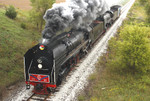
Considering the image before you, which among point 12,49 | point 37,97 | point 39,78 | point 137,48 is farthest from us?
point 12,49

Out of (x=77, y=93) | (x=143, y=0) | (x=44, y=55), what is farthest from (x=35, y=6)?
(x=143, y=0)

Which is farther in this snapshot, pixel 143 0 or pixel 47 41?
pixel 143 0

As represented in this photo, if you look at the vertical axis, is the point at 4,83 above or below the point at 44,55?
below

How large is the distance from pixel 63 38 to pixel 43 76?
3.24 m

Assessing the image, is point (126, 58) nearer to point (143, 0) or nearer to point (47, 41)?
point (47, 41)

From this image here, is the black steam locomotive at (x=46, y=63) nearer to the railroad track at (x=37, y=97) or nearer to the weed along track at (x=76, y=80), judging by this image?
the railroad track at (x=37, y=97)

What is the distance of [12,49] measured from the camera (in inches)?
606

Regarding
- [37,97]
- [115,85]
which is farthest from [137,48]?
[37,97]

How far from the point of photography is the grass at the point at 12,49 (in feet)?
41.7

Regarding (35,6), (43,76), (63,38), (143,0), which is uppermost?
(143,0)

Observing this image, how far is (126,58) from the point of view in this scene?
13.4 meters

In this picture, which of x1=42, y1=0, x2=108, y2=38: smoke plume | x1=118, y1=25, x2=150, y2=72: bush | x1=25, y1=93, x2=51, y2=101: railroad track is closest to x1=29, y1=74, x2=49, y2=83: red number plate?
x1=25, y1=93, x2=51, y2=101: railroad track

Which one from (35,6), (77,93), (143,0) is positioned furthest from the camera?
(143,0)

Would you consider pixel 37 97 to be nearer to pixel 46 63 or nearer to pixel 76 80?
pixel 46 63
